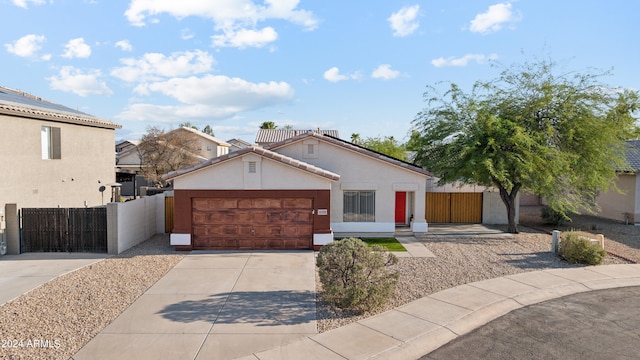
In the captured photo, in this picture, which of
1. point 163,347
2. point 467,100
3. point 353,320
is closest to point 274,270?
point 353,320

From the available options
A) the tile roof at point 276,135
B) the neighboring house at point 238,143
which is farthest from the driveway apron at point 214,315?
the neighboring house at point 238,143

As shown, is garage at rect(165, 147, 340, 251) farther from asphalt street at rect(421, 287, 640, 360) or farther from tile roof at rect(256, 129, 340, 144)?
tile roof at rect(256, 129, 340, 144)

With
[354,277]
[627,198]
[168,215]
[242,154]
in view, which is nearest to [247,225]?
[242,154]

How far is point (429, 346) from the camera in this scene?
7758mm

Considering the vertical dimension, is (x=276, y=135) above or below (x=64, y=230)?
above

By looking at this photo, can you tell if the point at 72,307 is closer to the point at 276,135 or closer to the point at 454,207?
the point at 454,207

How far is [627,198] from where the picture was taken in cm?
2311

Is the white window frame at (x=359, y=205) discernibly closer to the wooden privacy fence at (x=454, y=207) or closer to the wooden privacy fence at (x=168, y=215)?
the wooden privacy fence at (x=454, y=207)

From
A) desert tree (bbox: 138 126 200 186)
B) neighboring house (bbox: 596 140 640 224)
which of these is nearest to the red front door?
neighboring house (bbox: 596 140 640 224)

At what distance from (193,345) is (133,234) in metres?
10.0

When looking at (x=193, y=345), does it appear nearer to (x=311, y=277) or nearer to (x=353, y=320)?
(x=353, y=320)

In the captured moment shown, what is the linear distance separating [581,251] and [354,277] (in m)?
9.42

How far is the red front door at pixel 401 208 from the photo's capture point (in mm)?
21016

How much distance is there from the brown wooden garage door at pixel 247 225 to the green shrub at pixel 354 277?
5.74 m
